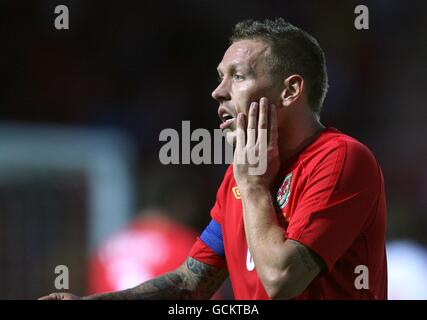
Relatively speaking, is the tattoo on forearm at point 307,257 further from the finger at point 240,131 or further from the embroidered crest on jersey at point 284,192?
the finger at point 240,131

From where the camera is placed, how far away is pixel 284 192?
2.98m

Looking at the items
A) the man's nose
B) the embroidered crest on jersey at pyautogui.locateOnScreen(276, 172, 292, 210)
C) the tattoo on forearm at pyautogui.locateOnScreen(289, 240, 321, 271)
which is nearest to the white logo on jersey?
the embroidered crest on jersey at pyautogui.locateOnScreen(276, 172, 292, 210)

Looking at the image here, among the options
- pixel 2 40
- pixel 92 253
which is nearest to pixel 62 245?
pixel 92 253

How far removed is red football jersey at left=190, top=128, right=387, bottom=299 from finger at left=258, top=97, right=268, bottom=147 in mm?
166

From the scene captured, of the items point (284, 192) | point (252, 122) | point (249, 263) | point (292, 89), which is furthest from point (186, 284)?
point (292, 89)

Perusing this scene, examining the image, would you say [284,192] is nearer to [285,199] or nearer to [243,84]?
[285,199]

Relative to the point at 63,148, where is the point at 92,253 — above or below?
below

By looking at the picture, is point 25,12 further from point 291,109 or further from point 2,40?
point 291,109

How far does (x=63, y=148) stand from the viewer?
7020 millimetres

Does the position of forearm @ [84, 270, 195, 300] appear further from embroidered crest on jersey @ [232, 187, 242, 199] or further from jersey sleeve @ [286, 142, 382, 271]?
jersey sleeve @ [286, 142, 382, 271]

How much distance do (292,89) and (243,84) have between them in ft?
0.63

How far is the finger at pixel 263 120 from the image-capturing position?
9.75 ft

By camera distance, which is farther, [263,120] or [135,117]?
[135,117]
